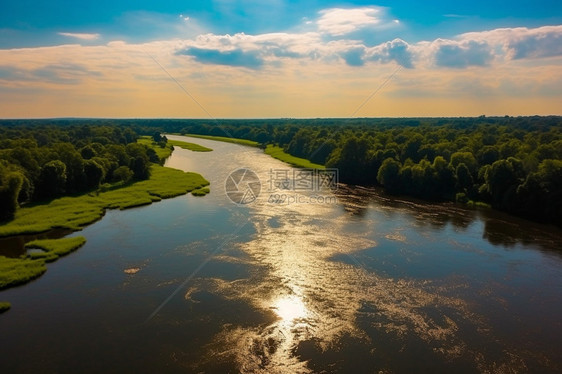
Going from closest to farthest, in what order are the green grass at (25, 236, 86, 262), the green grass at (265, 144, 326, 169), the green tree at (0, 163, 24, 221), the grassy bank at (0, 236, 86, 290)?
the grassy bank at (0, 236, 86, 290), the green grass at (25, 236, 86, 262), the green tree at (0, 163, 24, 221), the green grass at (265, 144, 326, 169)

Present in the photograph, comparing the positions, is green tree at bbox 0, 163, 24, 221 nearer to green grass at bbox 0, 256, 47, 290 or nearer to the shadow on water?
green grass at bbox 0, 256, 47, 290

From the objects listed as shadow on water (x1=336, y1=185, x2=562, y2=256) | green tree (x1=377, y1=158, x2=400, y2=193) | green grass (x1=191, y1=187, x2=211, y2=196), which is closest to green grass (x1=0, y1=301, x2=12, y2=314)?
green grass (x1=191, y1=187, x2=211, y2=196)

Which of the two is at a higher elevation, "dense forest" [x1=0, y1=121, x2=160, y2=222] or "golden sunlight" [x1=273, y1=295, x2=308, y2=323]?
"dense forest" [x1=0, y1=121, x2=160, y2=222]

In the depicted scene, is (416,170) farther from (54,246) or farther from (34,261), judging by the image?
(34,261)

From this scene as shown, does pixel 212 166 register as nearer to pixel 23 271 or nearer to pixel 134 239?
pixel 134 239

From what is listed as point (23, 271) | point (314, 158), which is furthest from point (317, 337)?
point (314, 158)

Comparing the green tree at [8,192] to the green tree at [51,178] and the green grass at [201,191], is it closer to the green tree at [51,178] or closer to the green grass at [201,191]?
the green tree at [51,178]
